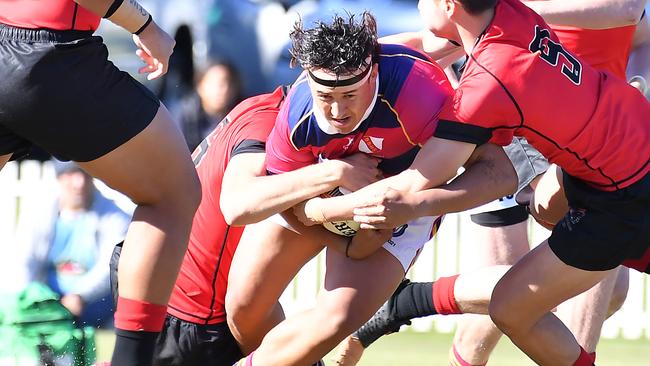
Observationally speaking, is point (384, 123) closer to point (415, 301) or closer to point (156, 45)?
point (156, 45)

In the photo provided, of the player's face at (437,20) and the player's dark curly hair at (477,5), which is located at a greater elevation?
the player's dark curly hair at (477,5)

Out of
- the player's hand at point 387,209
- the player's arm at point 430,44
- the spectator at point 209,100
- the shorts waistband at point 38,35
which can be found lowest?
the spectator at point 209,100

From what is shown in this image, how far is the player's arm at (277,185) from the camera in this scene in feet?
12.0

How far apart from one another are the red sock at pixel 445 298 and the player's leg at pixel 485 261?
25 cm

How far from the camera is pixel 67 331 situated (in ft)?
20.0

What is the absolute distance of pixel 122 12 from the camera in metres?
3.15

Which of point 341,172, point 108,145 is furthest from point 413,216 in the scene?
point 108,145

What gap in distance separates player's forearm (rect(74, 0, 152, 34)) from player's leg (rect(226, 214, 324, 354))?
944mm

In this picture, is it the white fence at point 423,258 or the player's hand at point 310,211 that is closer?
the player's hand at point 310,211

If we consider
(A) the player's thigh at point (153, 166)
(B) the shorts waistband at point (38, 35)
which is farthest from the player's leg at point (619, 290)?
(B) the shorts waistband at point (38, 35)

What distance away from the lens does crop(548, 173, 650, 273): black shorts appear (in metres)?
3.75

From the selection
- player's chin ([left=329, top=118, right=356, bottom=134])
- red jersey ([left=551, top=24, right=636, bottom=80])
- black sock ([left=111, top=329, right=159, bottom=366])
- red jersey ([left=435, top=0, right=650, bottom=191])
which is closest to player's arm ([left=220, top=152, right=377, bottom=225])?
player's chin ([left=329, top=118, right=356, bottom=134])

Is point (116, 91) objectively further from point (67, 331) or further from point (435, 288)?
point (67, 331)

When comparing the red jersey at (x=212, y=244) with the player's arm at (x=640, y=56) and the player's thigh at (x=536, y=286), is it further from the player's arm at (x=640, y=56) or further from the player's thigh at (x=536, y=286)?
the player's arm at (x=640, y=56)
